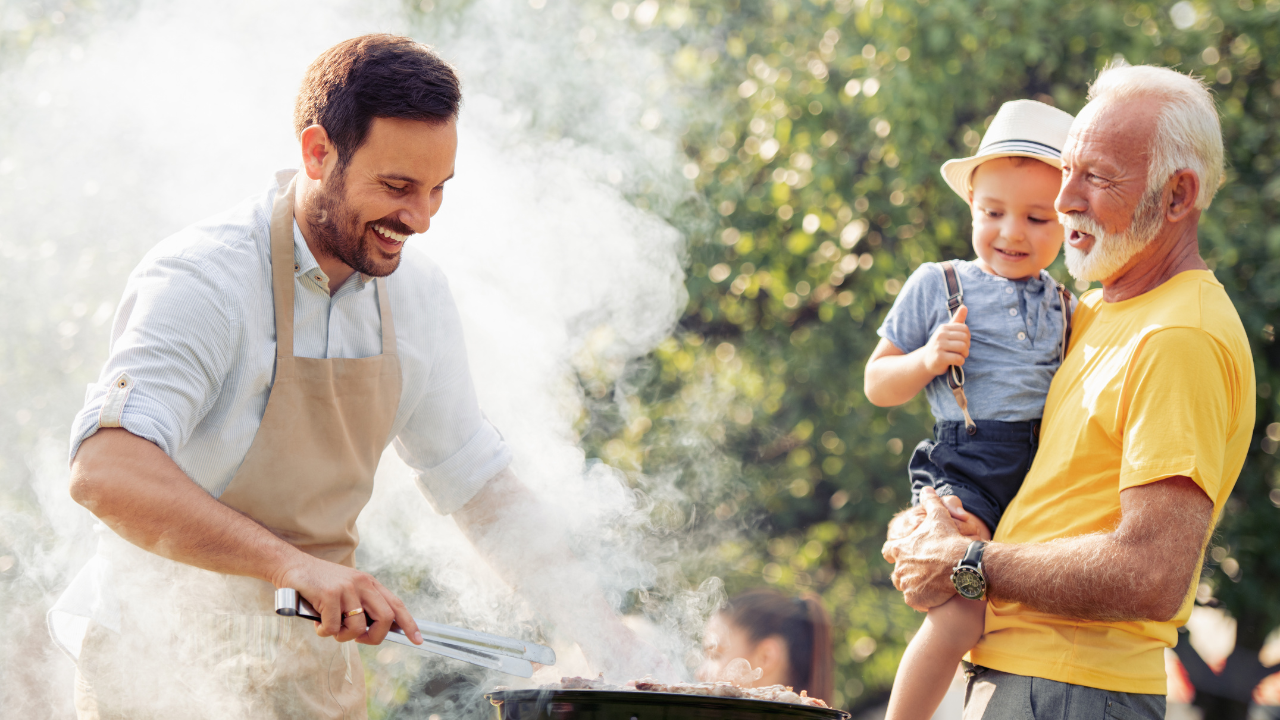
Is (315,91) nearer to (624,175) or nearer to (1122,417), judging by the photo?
(1122,417)

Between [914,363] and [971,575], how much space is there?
53cm

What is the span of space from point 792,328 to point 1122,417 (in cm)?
357

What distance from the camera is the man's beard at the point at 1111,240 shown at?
1.99m

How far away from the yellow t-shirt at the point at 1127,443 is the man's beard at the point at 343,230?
1469 mm

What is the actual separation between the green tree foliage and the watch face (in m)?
2.98

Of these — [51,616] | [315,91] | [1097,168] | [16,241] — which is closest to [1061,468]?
[1097,168]

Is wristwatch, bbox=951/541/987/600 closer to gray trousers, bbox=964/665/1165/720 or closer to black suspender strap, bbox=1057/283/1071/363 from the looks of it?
gray trousers, bbox=964/665/1165/720

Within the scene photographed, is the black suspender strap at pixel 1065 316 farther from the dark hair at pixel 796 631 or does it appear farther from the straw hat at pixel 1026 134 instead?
the dark hair at pixel 796 631

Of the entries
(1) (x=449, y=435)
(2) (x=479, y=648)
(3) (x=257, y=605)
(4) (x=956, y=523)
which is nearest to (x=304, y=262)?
(1) (x=449, y=435)

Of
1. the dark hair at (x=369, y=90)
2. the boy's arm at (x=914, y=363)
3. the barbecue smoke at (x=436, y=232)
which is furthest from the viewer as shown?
the barbecue smoke at (x=436, y=232)

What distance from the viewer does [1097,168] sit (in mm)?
2021

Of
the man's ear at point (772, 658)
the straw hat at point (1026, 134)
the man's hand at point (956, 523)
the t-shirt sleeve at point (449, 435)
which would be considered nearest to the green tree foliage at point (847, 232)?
the man's ear at point (772, 658)

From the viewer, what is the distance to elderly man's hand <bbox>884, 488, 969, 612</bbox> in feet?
6.64

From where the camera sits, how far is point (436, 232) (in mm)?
3729
